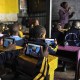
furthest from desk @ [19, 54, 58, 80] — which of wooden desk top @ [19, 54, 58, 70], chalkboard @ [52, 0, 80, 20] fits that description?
A: chalkboard @ [52, 0, 80, 20]

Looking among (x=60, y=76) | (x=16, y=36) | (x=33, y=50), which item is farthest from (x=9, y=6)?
(x=33, y=50)

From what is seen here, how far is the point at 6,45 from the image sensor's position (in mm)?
3541

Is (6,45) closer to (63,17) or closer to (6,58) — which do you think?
(6,58)

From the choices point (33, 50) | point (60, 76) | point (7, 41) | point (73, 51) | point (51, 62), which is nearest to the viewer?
point (51, 62)

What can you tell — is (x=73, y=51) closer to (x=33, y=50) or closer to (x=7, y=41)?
(x=33, y=50)

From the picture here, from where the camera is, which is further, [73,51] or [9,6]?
[9,6]

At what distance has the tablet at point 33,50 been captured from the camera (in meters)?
2.88

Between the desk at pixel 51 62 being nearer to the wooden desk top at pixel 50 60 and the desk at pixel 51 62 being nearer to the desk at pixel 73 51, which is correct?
the wooden desk top at pixel 50 60

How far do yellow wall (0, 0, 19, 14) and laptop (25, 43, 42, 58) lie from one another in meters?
3.95

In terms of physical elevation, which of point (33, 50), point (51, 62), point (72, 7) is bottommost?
point (51, 62)

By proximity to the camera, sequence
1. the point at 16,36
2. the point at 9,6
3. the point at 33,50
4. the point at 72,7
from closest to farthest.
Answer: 1. the point at 33,50
2. the point at 16,36
3. the point at 9,6
4. the point at 72,7

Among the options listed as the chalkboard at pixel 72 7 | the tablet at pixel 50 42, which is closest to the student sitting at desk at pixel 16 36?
the tablet at pixel 50 42

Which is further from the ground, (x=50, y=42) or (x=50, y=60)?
(x=50, y=42)

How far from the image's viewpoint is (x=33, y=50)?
2.97m
